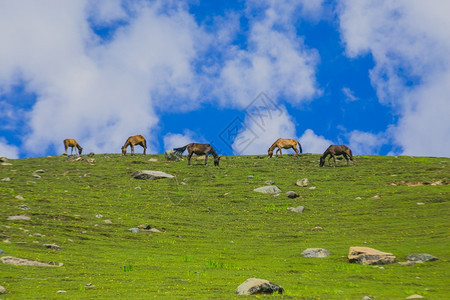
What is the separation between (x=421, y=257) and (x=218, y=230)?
39.1 ft

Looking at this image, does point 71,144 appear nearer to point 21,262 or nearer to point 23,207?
point 23,207

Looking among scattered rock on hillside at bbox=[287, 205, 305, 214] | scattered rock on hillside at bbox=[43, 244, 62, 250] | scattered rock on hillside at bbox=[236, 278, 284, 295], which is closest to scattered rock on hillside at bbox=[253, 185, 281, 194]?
scattered rock on hillside at bbox=[287, 205, 305, 214]

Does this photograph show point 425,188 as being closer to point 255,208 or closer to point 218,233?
point 255,208

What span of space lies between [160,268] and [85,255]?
12.9 ft

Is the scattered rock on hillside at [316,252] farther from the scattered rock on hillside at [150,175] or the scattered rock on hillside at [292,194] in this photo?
the scattered rock on hillside at [150,175]

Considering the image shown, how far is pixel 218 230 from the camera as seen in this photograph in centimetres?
2497

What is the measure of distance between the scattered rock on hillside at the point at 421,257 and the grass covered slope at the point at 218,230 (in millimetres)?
376

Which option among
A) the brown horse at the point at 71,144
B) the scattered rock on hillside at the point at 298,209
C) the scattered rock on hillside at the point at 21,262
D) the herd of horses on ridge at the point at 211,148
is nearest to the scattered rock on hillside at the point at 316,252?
the scattered rock on hillside at the point at 298,209

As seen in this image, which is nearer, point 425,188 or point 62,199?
point 62,199

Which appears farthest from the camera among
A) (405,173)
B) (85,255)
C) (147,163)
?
(147,163)

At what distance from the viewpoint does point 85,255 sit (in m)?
17.7

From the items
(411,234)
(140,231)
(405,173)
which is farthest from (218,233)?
(405,173)

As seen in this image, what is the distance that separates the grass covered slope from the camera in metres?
13.1

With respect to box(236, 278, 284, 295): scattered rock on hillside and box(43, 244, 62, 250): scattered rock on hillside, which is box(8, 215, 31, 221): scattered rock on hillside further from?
box(236, 278, 284, 295): scattered rock on hillside
